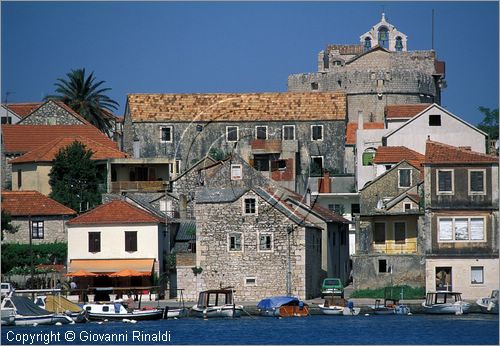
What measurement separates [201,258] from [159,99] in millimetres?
38220

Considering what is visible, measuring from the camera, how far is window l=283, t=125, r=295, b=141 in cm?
12169

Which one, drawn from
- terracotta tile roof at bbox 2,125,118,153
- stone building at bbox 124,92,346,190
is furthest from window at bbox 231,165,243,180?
terracotta tile roof at bbox 2,125,118,153

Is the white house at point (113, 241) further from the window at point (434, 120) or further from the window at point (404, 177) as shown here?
the window at point (434, 120)

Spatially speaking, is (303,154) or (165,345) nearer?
(165,345)

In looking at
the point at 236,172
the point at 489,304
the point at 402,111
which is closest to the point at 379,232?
the point at 489,304

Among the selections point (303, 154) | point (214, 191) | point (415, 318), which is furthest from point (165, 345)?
point (303, 154)

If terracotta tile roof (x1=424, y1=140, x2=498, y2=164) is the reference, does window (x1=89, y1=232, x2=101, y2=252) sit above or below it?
below

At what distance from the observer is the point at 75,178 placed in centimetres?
11206

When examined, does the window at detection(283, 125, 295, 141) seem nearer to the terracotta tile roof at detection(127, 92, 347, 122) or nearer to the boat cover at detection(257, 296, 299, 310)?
the terracotta tile roof at detection(127, 92, 347, 122)

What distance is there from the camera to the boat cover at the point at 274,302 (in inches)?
3191

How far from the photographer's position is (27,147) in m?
123

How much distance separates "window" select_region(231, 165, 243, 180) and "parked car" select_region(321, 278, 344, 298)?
481 inches

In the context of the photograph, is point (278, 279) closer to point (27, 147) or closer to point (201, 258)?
point (201, 258)

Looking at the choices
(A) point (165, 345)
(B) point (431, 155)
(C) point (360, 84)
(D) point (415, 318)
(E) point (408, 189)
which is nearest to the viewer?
(A) point (165, 345)
